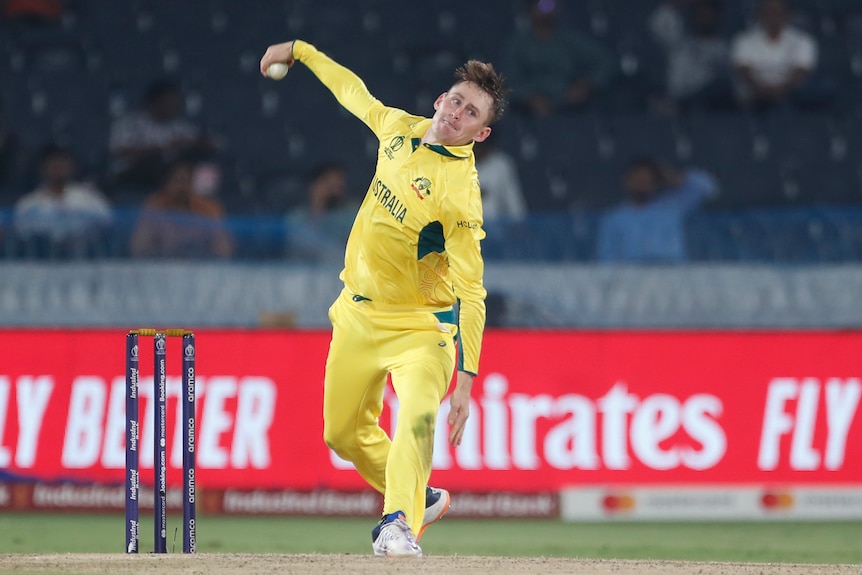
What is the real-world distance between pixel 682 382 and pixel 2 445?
4804 mm

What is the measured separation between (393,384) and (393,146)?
43.8 inches

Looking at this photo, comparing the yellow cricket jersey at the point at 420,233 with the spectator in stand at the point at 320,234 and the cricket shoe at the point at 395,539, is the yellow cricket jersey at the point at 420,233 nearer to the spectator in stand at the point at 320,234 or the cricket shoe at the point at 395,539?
the cricket shoe at the point at 395,539

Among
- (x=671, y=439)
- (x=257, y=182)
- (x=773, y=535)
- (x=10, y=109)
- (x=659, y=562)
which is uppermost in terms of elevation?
(x=10, y=109)

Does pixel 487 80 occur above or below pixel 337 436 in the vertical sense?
above

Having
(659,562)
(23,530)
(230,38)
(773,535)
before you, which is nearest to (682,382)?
(773,535)

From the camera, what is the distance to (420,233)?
22.7 feet

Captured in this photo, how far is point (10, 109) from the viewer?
1447 centimetres

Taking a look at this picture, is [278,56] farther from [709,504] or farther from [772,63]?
[772,63]

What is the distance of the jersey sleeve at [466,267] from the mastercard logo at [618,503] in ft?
12.9

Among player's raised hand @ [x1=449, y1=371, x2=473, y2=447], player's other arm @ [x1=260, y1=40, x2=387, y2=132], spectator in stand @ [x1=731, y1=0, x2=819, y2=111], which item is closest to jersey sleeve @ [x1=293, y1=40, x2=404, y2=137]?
player's other arm @ [x1=260, y1=40, x2=387, y2=132]

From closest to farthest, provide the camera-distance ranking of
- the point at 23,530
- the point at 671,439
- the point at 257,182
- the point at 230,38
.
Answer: the point at 23,530 → the point at 671,439 → the point at 257,182 → the point at 230,38

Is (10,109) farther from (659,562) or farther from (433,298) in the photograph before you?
(659,562)

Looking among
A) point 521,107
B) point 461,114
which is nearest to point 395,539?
point 461,114

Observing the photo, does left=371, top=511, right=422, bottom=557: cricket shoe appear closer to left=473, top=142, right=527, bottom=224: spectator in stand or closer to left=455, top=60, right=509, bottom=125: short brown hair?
left=455, top=60, right=509, bottom=125: short brown hair
